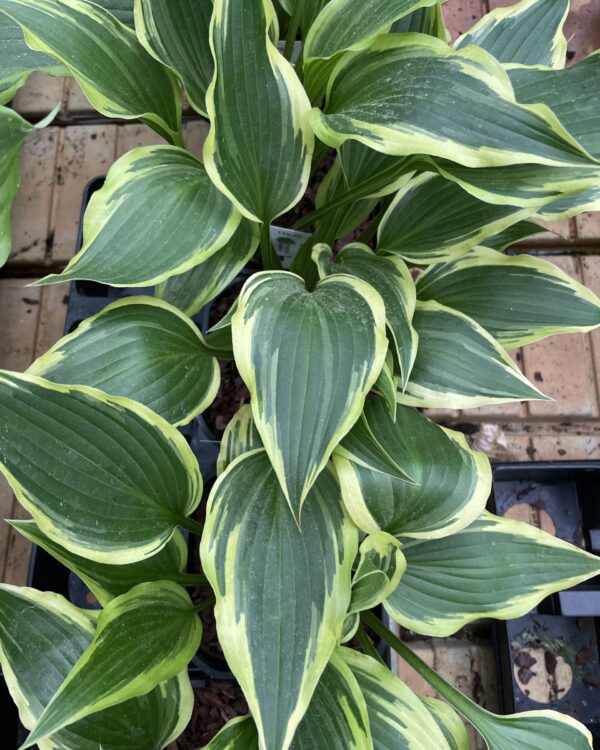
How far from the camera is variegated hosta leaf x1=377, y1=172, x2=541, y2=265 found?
64 centimetres

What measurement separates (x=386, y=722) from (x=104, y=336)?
449 mm

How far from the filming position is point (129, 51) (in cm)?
65

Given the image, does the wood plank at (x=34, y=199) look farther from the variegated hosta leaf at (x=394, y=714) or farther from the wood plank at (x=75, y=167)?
the variegated hosta leaf at (x=394, y=714)

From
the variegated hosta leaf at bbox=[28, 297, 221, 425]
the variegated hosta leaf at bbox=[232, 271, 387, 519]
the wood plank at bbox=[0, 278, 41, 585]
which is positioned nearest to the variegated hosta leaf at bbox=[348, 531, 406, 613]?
the variegated hosta leaf at bbox=[232, 271, 387, 519]

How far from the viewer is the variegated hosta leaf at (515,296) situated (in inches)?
26.5

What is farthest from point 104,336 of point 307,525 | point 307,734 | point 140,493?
point 307,734

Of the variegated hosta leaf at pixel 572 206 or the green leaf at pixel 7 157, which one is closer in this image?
the variegated hosta leaf at pixel 572 206

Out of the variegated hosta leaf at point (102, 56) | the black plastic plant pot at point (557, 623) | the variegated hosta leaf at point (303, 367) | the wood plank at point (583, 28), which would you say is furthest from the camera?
the wood plank at point (583, 28)

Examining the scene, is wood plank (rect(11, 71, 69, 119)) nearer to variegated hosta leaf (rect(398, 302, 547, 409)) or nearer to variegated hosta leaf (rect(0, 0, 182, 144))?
variegated hosta leaf (rect(0, 0, 182, 144))

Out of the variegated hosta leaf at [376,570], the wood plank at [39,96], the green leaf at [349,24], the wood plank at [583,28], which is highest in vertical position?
the wood plank at [583,28]

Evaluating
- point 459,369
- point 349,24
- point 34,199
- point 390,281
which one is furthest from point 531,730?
point 34,199

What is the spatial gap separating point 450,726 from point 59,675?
1.20ft

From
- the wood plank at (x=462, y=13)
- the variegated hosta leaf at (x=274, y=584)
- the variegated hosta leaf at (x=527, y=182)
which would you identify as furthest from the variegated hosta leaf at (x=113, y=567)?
the wood plank at (x=462, y=13)

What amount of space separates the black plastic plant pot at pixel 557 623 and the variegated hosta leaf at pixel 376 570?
376mm
